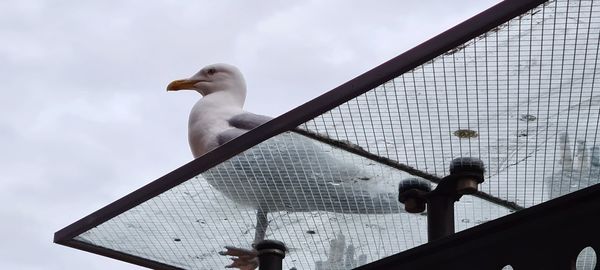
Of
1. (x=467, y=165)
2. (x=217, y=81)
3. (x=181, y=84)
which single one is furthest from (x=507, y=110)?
(x=181, y=84)

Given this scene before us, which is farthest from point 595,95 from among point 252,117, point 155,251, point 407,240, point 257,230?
point 252,117

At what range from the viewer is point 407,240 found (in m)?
2.88

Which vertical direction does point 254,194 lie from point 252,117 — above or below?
below

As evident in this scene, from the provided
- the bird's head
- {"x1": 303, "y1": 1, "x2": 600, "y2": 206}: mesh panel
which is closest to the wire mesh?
{"x1": 303, "y1": 1, "x2": 600, "y2": 206}: mesh panel

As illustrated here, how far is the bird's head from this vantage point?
16.4 ft

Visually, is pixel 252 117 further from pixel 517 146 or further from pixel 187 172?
pixel 517 146

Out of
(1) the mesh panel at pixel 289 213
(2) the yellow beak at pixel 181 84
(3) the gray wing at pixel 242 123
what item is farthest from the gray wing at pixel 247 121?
(1) the mesh panel at pixel 289 213

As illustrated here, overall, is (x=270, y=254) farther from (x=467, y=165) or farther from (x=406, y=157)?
(x=467, y=165)

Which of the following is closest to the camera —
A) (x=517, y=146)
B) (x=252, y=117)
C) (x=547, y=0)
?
(x=547, y=0)

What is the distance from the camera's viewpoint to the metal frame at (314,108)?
2.12 m

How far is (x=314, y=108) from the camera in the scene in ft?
7.76

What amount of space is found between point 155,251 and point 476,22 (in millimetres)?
1282

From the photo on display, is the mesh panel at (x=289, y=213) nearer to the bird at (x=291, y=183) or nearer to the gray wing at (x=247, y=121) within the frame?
the bird at (x=291, y=183)

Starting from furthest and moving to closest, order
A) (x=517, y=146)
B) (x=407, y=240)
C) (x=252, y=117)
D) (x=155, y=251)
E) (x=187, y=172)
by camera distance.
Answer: (x=252, y=117)
(x=155, y=251)
(x=407, y=240)
(x=187, y=172)
(x=517, y=146)
